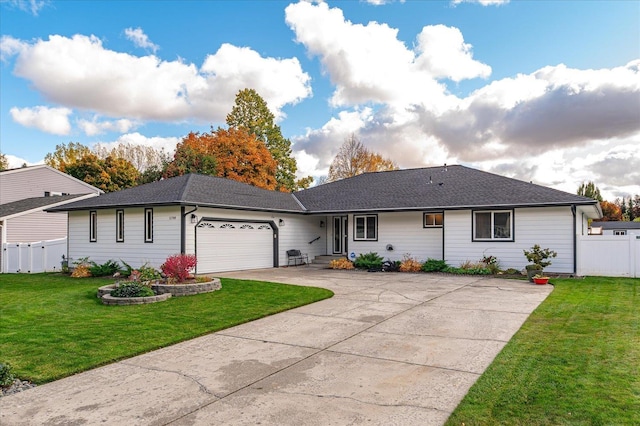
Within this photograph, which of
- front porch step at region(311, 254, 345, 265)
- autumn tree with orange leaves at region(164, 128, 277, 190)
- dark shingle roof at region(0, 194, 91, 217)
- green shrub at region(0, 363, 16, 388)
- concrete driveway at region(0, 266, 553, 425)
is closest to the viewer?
concrete driveway at region(0, 266, 553, 425)

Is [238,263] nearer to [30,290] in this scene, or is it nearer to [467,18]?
[30,290]

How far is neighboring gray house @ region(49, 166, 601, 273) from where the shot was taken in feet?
48.6

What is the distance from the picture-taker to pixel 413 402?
3826 millimetres

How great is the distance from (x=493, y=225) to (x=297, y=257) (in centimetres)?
892

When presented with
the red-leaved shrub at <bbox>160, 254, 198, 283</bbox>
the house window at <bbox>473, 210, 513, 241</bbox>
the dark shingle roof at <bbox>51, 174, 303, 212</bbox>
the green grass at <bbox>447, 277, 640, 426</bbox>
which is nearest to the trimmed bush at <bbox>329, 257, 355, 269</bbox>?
the dark shingle roof at <bbox>51, 174, 303, 212</bbox>

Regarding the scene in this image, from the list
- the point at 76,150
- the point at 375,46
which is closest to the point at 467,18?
the point at 375,46

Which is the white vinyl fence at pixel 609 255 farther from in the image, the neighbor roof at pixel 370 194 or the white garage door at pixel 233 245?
the white garage door at pixel 233 245

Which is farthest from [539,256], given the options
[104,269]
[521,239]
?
[104,269]

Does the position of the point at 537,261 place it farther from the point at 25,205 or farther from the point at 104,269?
the point at 25,205

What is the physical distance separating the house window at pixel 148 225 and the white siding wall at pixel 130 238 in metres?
0.16

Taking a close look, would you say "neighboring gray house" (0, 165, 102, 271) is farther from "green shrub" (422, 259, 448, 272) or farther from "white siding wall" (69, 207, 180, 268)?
"green shrub" (422, 259, 448, 272)

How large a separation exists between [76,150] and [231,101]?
18.5 meters

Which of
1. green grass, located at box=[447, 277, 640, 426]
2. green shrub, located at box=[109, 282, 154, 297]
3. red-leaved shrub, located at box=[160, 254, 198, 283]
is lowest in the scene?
green grass, located at box=[447, 277, 640, 426]

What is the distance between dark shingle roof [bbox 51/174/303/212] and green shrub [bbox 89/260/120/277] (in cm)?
231
